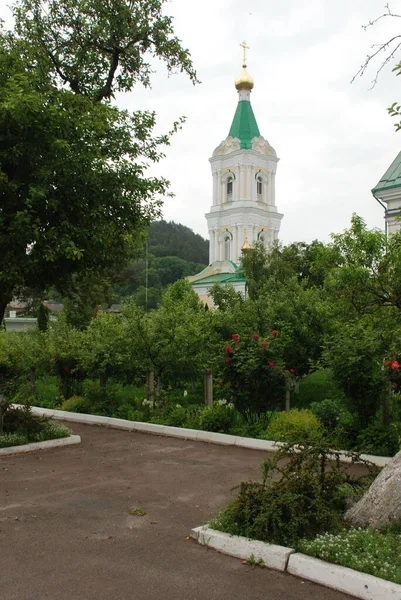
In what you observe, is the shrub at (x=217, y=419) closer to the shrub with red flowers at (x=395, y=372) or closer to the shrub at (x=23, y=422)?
the shrub at (x=23, y=422)

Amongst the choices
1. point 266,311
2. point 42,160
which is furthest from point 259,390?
point 42,160

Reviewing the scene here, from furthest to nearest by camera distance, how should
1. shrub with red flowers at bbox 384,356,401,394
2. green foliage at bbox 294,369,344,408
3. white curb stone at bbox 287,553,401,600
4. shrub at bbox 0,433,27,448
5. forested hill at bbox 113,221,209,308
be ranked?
forested hill at bbox 113,221,209,308
green foliage at bbox 294,369,344,408
shrub at bbox 0,433,27,448
shrub with red flowers at bbox 384,356,401,394
white curb stone at bbox 287,553,401,600

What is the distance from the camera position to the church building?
A: 208 feet

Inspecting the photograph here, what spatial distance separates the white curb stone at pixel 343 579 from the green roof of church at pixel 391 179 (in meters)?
12.7

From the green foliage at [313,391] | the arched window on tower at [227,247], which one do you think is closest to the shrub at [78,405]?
the green foliage at [313,391]

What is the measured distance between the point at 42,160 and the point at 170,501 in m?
5.73

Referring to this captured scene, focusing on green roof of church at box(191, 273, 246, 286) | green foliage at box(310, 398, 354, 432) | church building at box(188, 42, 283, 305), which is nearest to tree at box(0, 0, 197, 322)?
green foliage at box(310, 398, 354, 432)

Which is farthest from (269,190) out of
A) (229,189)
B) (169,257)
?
(169,257)

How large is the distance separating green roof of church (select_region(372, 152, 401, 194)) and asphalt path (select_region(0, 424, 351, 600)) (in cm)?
918

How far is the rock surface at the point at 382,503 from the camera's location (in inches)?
197

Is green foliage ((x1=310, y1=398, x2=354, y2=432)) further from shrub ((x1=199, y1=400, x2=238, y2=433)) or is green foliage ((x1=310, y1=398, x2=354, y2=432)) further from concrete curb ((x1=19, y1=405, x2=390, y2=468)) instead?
shrub ((x1=199, y1=400, x2=238, y2=433))

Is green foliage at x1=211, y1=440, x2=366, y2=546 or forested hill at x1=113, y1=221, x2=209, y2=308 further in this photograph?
forested hill at x1=113, y1=221, x2=209, y2=308

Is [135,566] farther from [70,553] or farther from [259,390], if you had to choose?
[259,390]

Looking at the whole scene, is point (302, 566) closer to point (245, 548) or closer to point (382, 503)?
point (245, 548)
